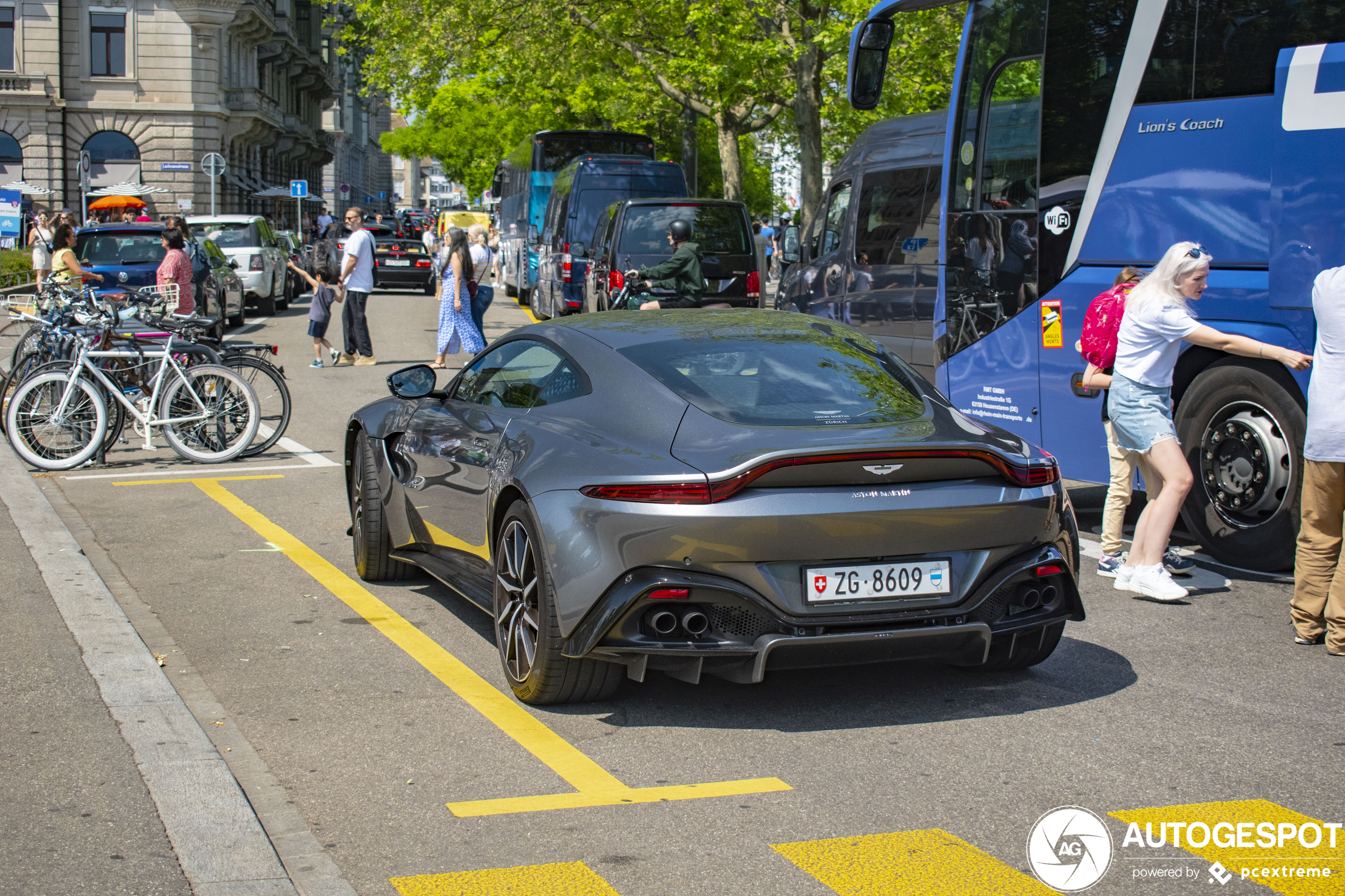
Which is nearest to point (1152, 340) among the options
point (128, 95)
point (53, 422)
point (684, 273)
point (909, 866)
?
point (909, 866)

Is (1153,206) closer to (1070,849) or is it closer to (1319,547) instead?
(1319,547)

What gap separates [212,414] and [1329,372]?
798 centimetres

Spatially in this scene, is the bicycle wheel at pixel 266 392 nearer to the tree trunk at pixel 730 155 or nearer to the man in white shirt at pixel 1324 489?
the man in white shirt at pixel 1324 489

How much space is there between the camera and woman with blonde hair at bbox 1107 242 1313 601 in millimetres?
6801

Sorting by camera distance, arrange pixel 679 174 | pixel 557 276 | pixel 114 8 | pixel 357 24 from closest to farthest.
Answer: pixel 557 276 < pixel 679 174 < pixel 357 24 < pixel 114 8

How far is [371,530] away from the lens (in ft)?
23.4

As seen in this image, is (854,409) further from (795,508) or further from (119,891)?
(119,891)

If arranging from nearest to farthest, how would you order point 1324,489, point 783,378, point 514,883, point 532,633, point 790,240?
point 514,883 → point 532,633 → point 783,378 → point 1324,489 → point 790,240

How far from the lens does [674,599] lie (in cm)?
A: 464

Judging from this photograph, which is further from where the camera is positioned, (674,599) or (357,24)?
(357,24)

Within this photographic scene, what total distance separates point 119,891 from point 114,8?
57.9 m

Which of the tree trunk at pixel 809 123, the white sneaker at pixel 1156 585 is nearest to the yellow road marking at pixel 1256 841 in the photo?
the white sneaker at pixel 1156 585

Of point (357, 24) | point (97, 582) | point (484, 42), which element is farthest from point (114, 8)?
point (97, 582)

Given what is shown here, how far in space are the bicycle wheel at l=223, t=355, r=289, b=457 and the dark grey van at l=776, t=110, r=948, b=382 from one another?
17.2ft
